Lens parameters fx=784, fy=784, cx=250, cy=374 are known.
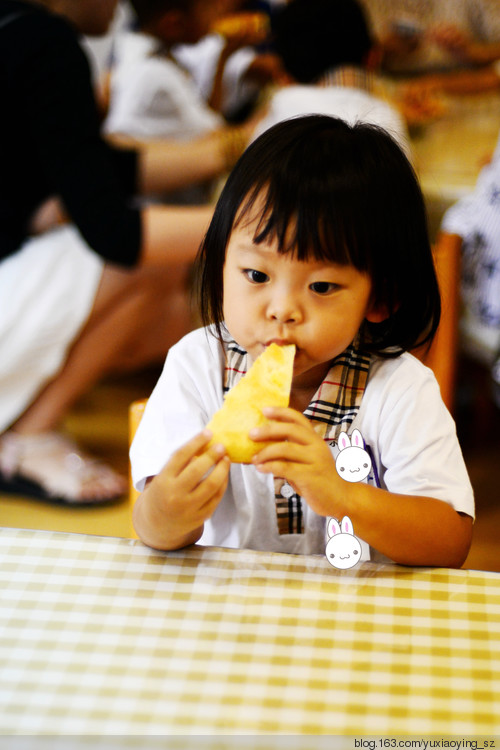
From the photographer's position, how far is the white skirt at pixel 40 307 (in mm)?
1694

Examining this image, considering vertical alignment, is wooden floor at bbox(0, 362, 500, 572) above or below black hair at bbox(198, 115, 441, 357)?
below

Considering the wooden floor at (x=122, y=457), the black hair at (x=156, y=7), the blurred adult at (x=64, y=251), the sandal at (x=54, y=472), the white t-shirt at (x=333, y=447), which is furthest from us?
the black hair at (x=156, y=7)

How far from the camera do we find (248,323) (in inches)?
25.8

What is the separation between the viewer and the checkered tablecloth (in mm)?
475

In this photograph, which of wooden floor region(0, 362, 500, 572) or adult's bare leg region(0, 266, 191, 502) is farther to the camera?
Result: adult's bare leg region(0, 266, 191, 502)

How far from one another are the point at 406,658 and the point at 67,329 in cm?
137

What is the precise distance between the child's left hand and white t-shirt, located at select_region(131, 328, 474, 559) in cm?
12

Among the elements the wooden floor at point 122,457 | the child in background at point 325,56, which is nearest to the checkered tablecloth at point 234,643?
the wooden floor at point 122,457

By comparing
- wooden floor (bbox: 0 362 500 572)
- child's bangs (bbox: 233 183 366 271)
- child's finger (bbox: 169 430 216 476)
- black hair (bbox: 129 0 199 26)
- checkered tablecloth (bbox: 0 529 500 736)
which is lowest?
wooden floor (bbox: 0 362 500 572)

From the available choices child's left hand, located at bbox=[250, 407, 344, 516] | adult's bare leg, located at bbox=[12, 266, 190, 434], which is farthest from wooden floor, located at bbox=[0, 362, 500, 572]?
child's left hand, located at bbox=[250, 407, 344, 516]

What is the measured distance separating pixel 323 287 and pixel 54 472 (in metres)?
1.35

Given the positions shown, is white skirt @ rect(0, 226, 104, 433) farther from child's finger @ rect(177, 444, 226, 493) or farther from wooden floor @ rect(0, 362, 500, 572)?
A: child's finger @ rect(177, 444, 226, 493)

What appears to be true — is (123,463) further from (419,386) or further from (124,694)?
(124,694)

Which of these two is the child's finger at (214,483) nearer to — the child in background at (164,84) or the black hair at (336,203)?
the black hair at (336,203)
